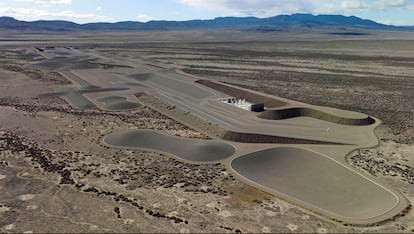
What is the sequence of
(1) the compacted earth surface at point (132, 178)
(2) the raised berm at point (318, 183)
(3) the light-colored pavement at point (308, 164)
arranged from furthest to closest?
(3) the light-colored pavement at point (308, 164), (2) the raised berm at point (318, 183), (1) the compacted earth surface at point (132, 178)

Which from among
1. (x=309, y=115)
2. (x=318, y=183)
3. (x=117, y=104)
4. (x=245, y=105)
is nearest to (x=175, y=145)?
(x=318, y=183)

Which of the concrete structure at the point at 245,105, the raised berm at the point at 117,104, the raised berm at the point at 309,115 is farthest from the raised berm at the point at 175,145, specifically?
the concrete structure at the point at 245,105

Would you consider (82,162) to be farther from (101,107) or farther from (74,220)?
(101,107)

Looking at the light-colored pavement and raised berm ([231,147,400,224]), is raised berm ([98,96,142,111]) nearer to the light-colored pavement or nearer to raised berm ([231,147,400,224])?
the light-colored pavement

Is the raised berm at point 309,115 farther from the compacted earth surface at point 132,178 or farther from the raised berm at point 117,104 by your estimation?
the raised berm at point 117,104

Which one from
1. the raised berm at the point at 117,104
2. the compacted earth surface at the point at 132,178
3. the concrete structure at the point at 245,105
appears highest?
the concrete structure at the point at 245,105

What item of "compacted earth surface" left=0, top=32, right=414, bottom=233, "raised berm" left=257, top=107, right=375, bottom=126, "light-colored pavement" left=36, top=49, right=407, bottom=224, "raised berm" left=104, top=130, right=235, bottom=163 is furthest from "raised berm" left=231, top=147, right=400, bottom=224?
"raised berm" left=257, top=107, right=375, bottom=126

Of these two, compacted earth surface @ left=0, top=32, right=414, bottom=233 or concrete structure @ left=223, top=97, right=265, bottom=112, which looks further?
concrete structure @ left=223, top=97, right=265, bottom=112
